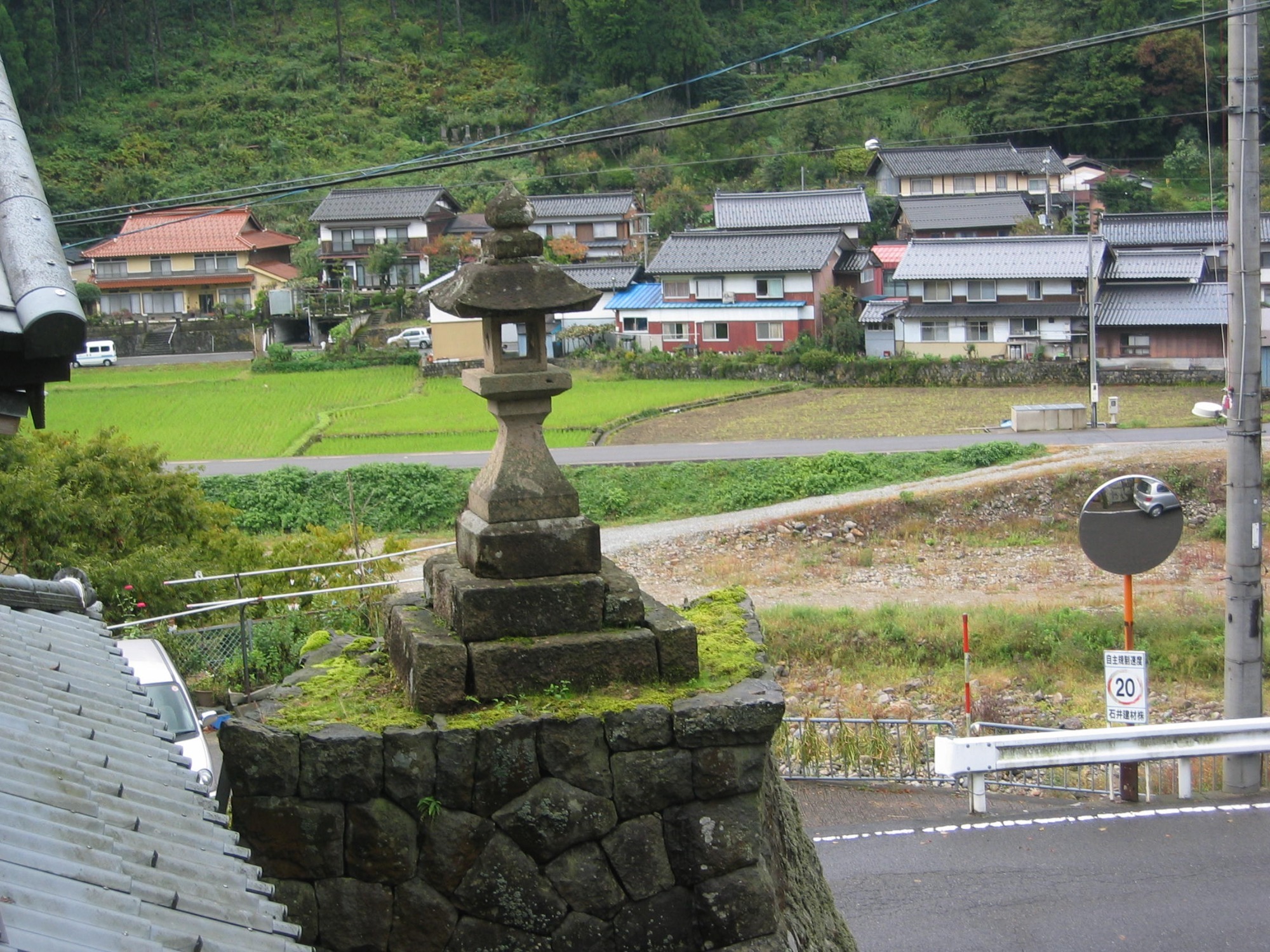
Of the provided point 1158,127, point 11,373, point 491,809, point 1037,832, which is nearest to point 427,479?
point 1037,832

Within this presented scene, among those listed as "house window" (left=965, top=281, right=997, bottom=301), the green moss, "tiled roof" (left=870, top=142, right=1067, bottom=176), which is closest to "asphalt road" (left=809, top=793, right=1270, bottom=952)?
the green moss

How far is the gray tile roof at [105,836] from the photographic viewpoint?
2666mm

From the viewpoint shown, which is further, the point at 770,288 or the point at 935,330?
the point at 770,288

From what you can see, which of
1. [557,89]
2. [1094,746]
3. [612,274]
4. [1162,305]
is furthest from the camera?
[557,89]

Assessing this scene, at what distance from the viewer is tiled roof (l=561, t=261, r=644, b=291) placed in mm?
50125

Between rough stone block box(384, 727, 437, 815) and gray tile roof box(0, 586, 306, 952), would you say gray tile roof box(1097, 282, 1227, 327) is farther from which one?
gray tile roof box(0, 586, 306, 952)

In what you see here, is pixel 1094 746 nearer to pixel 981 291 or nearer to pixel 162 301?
pixel 981 291

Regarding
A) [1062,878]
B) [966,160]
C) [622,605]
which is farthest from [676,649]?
[966,160]

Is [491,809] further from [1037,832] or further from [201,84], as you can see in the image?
[201,84]

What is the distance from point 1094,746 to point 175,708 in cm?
649

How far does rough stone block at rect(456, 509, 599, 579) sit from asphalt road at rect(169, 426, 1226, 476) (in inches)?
888

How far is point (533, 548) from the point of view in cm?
588

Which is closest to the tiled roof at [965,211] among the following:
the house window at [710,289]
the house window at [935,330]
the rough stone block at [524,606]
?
the house window at [935,330]

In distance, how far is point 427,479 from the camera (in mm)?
27281
